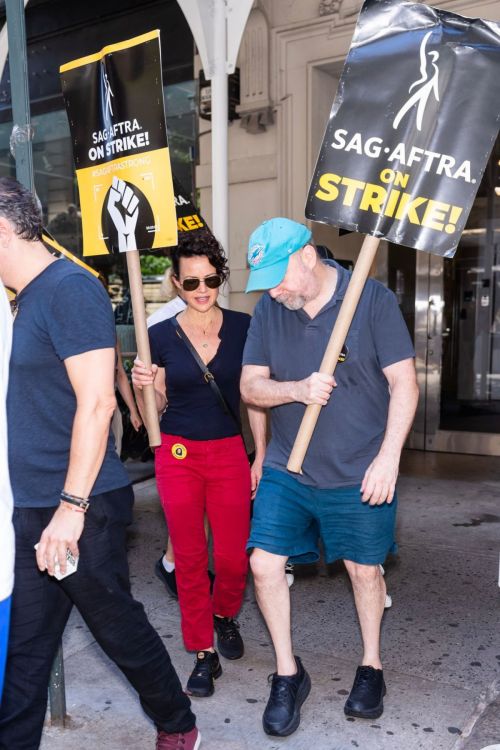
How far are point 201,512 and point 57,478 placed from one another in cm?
112

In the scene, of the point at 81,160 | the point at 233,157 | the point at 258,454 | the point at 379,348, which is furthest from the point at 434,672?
the point at 233,157

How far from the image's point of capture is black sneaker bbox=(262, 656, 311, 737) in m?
2.89

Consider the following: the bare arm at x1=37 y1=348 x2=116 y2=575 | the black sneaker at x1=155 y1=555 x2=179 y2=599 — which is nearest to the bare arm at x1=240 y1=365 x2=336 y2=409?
the bare arm at x1=37 y1=348 x2=116 y2=575

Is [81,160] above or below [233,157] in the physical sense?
below

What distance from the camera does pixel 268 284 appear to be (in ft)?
9.18

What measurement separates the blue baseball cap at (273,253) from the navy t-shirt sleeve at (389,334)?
1.22ft

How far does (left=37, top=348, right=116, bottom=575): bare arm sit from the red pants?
3.48 ft

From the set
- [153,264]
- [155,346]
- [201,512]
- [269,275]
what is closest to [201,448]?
[201,512]

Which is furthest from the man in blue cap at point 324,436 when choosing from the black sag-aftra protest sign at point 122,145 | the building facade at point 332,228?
the building facade at point 332,228

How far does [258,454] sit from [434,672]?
47.6 inches

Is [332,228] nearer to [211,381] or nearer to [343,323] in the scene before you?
[211,381]

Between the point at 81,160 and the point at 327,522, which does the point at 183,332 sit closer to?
the point at 81,160

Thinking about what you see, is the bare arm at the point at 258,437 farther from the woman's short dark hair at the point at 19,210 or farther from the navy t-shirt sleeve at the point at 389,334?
the woman's short dark hair at the point at 19,210

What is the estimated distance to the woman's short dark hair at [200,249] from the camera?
336cm
